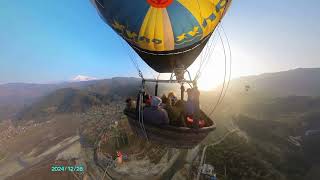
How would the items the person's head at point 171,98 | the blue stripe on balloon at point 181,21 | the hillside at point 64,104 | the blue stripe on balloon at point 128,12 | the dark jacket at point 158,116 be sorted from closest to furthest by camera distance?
the dark jacket at point 158,116 → the blue stripe on balloon at point 181,21 → the blue stripe on balloon at point 128,12 → the person's head at point 171,98 → the hillside at point 64,104

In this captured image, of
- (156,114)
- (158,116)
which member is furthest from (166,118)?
(156,114)

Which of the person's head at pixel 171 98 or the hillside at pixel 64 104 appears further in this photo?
the hillside at pixel 64 104

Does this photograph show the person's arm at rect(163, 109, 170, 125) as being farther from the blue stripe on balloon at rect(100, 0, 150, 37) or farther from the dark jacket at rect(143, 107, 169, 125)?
the blue stripe on balloon at rect(100, 0, 150, 37)

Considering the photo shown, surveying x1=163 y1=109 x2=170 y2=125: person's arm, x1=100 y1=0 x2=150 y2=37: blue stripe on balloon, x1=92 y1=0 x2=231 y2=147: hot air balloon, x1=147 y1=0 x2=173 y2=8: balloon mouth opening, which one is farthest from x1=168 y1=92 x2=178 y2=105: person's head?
x1=147 y1=0 x2=173 y2=8: balloon mouth opening

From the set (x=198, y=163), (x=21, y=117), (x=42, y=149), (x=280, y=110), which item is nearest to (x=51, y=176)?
(x=42, y=149)

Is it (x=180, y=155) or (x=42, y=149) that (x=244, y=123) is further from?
(x=42, y=149)

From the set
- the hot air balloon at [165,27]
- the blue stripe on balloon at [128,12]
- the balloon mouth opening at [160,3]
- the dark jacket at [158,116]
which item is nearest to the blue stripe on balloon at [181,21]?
the hot air balloon at [165,27]

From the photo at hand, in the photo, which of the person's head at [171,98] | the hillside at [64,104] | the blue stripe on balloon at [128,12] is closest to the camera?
the blue stripe on balloon at [128,12]

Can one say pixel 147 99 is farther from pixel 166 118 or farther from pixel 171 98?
pixel 166 118

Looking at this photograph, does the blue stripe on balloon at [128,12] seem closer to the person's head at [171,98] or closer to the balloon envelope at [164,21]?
the balloon envelope at [164,21]
